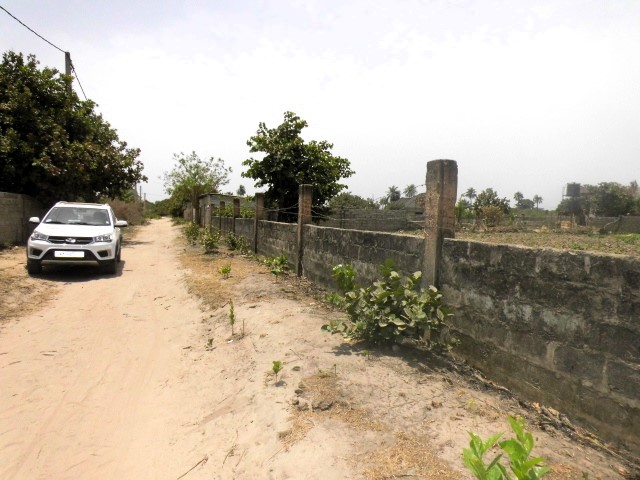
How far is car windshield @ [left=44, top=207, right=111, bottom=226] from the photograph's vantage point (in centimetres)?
869

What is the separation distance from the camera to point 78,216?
9008 mm

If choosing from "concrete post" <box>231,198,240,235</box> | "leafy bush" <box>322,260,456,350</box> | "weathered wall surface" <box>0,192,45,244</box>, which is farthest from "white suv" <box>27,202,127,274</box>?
"leafy bush" <box>322,260,456,350</box>

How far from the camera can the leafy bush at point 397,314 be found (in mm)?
3828

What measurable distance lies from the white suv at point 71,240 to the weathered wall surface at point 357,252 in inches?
163

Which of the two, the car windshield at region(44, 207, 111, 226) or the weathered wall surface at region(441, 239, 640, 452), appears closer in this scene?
the weathered wall surface at region(441, 239, 640, 452)

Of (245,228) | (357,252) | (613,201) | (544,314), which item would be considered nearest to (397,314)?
(544,314)

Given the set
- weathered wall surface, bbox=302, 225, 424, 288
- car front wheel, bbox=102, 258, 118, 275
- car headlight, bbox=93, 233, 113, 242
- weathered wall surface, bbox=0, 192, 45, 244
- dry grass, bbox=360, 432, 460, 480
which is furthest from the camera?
weathered wall surface, bbox=0, 192, 45, 244

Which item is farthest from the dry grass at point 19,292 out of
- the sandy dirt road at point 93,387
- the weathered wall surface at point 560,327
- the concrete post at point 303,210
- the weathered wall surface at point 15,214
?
the weathered wall surface at point 560,327

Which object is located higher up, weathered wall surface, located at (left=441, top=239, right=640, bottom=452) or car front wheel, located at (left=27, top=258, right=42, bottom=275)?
weathered wall surface, located at (left=441, top=239, right=640, bottom=452)

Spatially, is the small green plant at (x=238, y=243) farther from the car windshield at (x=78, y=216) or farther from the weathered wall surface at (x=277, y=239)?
the car windshield at (x=78, y=216)

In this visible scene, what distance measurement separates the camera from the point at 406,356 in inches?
151

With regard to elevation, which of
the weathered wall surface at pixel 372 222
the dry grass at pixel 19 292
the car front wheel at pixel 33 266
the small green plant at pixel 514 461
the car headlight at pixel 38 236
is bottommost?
the dry grass at pixel 19 292

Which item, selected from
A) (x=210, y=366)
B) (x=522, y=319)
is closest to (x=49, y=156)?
(x=210, y=366)

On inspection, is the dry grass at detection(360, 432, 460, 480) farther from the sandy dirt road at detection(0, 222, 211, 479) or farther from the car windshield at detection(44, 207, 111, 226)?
the car windshield at detection(44, 207, 111, 226)
